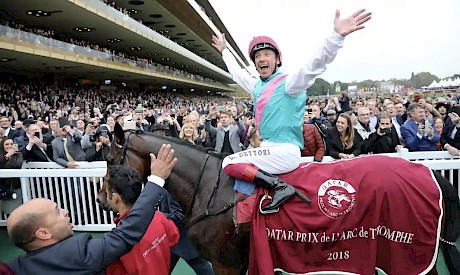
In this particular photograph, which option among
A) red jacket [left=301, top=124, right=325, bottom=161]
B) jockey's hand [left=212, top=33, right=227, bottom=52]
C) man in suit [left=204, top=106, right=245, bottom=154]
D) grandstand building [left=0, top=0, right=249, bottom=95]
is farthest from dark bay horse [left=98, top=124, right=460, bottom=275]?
grandstand building [left=0, top=0, right=249, bottom=95]

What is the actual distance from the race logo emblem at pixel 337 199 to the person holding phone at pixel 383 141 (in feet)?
8.46

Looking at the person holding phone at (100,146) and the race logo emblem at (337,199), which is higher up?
the race logo emblem at (337,199)

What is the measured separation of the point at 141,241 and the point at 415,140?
4.01m

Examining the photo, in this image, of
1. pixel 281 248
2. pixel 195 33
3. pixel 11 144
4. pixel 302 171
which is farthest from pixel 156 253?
pixel 195 33

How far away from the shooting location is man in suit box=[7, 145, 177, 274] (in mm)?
1521

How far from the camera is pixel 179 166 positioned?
2.61 m

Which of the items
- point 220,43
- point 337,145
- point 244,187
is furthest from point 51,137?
point 244,187

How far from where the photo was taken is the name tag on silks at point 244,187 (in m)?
2.37

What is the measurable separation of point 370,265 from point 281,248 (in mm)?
522

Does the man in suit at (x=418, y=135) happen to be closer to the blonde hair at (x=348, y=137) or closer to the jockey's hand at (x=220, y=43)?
the blonde hair at (x=348, y=137)

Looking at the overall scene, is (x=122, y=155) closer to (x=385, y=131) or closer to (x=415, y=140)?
(x=385, y=131)

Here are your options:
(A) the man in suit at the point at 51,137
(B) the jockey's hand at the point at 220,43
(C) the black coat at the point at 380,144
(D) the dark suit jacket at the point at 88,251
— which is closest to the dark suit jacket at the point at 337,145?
(C) the black coat at the point at 380,144

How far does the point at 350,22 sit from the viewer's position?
2072 mm

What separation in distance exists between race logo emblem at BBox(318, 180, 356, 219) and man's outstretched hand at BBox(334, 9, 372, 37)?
2.85 ft
